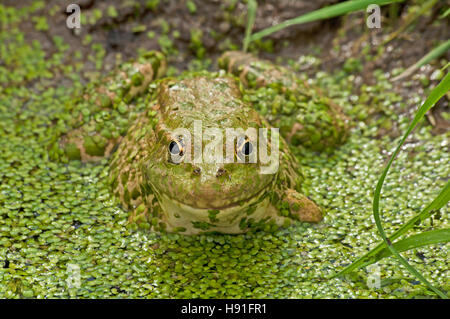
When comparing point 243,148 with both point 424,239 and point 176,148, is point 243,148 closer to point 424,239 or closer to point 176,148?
point 176,148

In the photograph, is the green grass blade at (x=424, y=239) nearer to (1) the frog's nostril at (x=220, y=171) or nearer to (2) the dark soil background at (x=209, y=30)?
(1) the frog's nostril at (x=220, y=171)

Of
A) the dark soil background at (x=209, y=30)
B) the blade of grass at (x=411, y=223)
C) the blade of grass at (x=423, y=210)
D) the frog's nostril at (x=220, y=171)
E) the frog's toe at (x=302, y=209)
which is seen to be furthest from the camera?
the dark soil background at (x=209, y=30)

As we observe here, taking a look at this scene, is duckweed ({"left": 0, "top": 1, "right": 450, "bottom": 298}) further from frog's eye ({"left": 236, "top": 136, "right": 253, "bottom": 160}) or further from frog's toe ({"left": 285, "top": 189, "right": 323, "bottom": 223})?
frog's eye ({"left": 236, "top": 136, "right": 253, "bottom": 160})

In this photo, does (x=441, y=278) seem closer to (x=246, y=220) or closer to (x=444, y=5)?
(x=246, y=220)

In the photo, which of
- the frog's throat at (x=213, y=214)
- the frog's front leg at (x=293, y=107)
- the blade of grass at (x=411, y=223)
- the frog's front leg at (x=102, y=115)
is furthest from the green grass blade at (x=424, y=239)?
the frog's front leg at (x=102, y=115)

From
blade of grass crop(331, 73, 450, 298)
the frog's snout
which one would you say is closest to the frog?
the frog's snout
